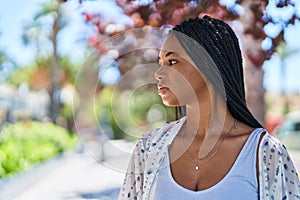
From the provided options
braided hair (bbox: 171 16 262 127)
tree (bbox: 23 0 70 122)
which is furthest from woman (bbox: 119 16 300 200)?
tree (bbox: 23 0 70 122)

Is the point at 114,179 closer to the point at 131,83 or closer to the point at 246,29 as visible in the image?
the point at 246,29

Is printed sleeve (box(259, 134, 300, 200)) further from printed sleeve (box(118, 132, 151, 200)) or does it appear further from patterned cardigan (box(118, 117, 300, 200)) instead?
printed sleeve (box(118, 132, 151, 200))

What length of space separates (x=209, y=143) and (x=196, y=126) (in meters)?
0.05

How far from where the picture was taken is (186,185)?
1225 mm

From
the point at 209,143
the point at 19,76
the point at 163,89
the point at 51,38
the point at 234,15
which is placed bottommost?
the point at 209,143

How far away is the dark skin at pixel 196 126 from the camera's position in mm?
1213

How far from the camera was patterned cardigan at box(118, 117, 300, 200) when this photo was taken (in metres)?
1.19

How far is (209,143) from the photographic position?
51.4 inches

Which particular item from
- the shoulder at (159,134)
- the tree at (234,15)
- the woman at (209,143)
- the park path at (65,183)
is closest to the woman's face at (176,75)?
the woman at (209,143)

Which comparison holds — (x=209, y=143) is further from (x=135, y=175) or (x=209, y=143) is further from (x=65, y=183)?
(x=65, y=183)

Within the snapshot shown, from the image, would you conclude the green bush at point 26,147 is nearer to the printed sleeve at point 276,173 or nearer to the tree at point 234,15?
the tree at point 234,15

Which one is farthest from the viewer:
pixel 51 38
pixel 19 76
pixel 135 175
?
pixel 19 76

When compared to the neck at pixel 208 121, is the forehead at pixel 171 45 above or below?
above

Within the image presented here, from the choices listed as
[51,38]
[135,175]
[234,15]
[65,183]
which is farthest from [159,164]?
[51,38]
